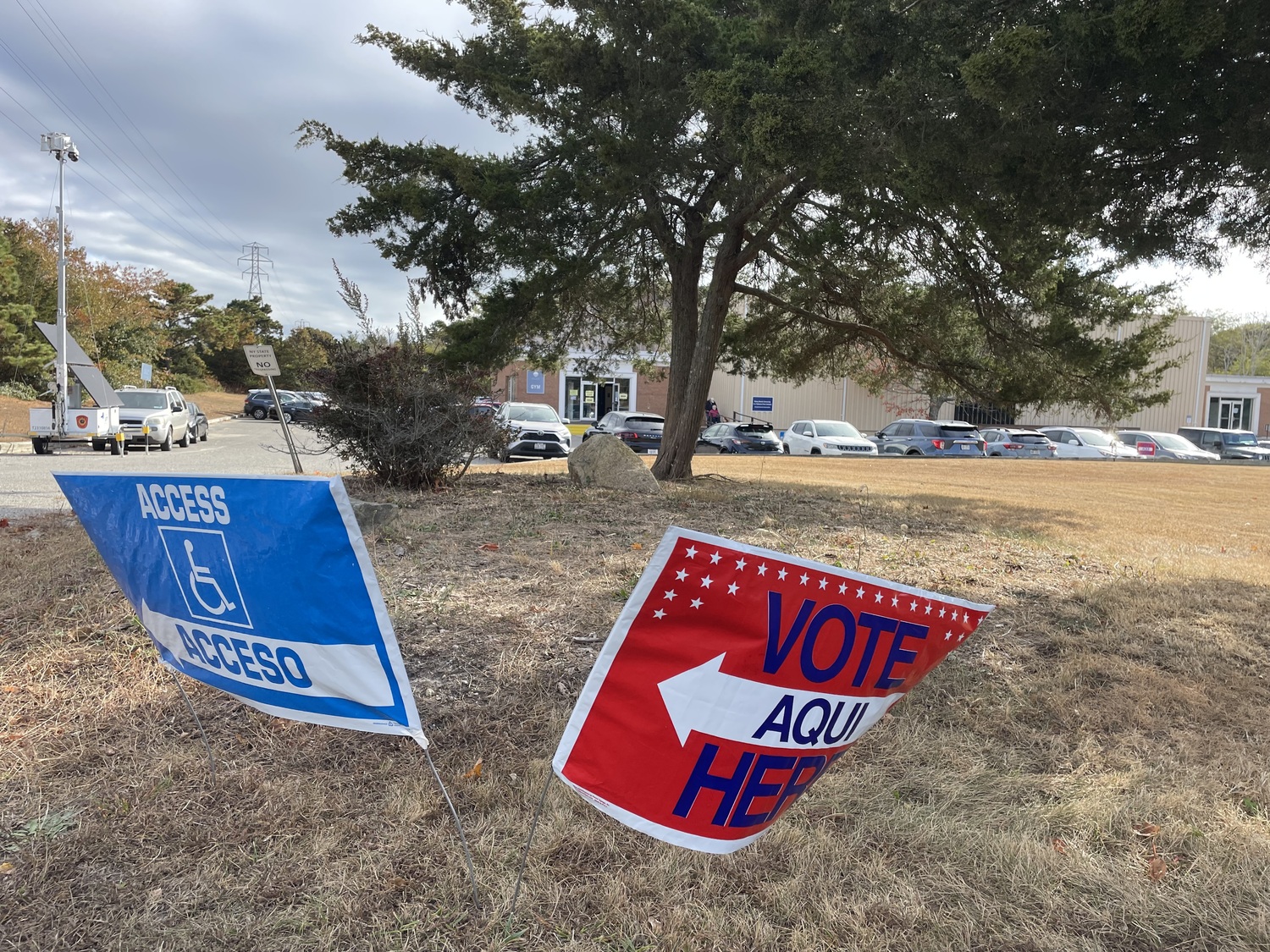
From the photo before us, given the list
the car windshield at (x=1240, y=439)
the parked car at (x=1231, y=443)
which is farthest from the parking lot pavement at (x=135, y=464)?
the car windshield at (x=1240, y=439)

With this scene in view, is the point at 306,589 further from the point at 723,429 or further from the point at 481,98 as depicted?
the point at 723,429

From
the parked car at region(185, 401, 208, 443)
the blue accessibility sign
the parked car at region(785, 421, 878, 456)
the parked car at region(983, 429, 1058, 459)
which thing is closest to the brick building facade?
the parked car at region(785, 421, 878, 456)

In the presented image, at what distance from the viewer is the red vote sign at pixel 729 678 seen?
1819mm

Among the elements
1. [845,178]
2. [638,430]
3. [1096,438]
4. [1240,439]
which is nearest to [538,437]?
[638,430]

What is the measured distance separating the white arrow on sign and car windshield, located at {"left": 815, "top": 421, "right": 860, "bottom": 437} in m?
26.7

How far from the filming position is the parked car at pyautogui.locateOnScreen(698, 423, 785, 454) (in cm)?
2800

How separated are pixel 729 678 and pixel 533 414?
67.9 feet

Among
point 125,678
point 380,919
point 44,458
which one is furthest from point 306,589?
point 44,458

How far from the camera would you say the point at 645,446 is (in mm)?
26922

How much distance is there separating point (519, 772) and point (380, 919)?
89 centimetres

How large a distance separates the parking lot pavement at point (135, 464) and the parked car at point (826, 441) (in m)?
15.8

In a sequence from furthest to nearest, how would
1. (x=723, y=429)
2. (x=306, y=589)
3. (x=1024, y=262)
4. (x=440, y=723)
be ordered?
(x=723, y=429) → (x=1024, y=262) → (x=440, y=723) → (x=306, y=589)

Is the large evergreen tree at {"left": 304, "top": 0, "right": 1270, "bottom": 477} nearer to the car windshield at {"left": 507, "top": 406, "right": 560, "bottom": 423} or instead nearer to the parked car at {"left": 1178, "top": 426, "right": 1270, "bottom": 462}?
the car windshield at {"left": 507, "top": 406, "right": 560, "bottom": 423}

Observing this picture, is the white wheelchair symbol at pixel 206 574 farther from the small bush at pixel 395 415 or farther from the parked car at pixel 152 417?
the parked car at pixel 152 417
